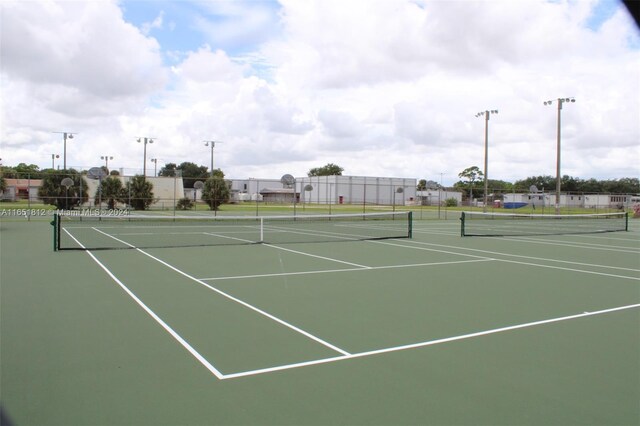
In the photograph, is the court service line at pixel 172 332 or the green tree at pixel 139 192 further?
the green tree at pixel 139 192

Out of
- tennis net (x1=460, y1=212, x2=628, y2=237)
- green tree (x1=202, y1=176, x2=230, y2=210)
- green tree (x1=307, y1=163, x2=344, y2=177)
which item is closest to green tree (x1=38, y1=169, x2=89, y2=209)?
green tree (x1=202, y1=176, x2=230, y2=210)

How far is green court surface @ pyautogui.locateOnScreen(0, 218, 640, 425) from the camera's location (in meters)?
3.87

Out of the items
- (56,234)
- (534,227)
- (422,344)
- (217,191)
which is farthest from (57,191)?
(422,344)

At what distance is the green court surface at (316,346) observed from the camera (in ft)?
12.7

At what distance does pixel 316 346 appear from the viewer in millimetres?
5430

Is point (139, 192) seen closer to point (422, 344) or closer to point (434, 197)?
point (422, 344)

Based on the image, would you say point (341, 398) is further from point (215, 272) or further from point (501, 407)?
point (215, 272)

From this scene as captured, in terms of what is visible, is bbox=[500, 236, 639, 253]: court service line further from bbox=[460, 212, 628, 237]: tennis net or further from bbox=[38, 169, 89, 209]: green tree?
bbox=[38, 169, 89, 209]: green tree

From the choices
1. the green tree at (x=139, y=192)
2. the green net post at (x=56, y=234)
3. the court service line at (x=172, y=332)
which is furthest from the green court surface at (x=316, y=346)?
the green tree at (x=139, y=192)

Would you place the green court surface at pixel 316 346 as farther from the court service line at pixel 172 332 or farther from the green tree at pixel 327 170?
the green tree at pixel 327 170

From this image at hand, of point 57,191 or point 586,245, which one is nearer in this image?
point 586,245

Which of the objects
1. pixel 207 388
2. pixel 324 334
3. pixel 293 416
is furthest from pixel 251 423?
pixel 324 334

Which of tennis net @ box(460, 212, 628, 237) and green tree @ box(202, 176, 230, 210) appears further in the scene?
green tree @ box(202, 176, 230, 210)

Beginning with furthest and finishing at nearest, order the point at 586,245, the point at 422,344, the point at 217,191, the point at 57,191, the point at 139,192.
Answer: the point at 217,191
the point at 139,192
the point at 57,191
the point at 586,245
the point at 422,344
